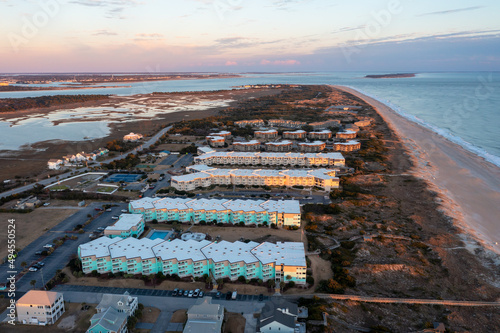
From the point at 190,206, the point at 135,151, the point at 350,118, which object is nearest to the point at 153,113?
the point at 135,151

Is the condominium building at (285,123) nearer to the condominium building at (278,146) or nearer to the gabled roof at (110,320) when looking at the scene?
the condominium building at (278,146)

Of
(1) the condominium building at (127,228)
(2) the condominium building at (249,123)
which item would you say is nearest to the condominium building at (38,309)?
(1) the condominium building at (127,228)

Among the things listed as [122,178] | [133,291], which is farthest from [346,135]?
[133,291]

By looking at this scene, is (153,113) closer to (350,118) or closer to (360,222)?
(350,118)

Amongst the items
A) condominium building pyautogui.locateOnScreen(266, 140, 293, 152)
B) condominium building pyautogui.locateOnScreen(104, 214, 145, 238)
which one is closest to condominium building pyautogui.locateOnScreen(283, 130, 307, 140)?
condominium building pyautogui.locateOnScreen(266, 140, 293, 152)

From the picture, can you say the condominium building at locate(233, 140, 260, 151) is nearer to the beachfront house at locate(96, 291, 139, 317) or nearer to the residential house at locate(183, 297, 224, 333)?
the beachfront house at locate(96, 291, 139, 317)
